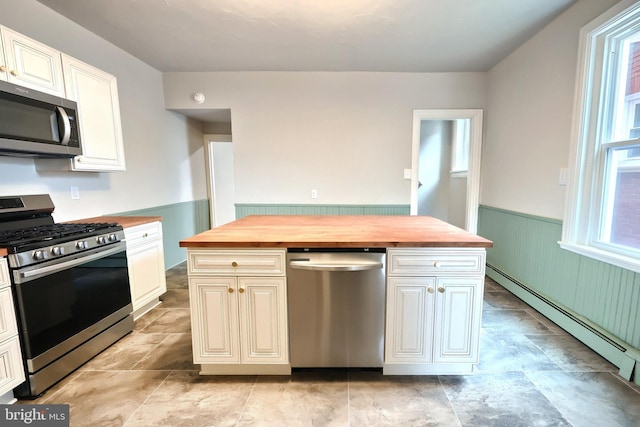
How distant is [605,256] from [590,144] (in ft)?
2.70

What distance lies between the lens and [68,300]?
1748 millimetres

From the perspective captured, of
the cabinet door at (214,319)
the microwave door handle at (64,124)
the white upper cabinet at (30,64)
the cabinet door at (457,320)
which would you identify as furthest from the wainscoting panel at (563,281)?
the white upper cabinet at (30,64)

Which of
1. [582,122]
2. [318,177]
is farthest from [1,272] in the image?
[582,122]

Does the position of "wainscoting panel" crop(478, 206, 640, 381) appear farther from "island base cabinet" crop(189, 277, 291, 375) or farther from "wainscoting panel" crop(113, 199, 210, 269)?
"wainscoting panel" crop(113, 199, 210, 269)

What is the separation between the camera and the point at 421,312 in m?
1.65

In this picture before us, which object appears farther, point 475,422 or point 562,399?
point 562,399

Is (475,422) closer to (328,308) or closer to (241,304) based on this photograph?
(328,308)

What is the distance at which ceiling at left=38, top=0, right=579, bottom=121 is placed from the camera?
86.9 inches

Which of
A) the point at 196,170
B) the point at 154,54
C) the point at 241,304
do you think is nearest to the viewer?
the point at 241,304

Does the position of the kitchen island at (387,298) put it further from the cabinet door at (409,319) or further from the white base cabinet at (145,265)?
the white base cabinet at (145,265)

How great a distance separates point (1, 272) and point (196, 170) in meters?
3.16

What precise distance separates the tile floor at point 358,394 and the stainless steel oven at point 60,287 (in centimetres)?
15

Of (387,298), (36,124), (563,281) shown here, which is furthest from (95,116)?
(563,281)

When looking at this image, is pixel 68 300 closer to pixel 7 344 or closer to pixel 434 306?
pixel 7 344
